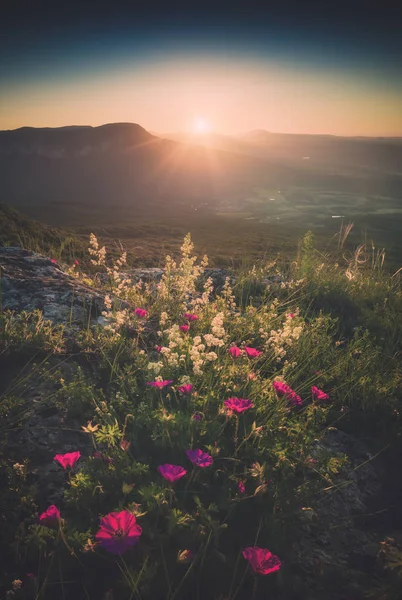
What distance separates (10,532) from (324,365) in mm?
2924

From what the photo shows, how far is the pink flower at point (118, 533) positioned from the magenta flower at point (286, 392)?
1.23 meters

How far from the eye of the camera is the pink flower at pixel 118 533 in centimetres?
156

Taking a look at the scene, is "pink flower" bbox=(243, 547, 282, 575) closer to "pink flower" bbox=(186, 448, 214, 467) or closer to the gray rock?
"pink flower" bbox=(186, 448, 214, 467)

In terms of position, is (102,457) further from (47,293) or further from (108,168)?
(108,168)

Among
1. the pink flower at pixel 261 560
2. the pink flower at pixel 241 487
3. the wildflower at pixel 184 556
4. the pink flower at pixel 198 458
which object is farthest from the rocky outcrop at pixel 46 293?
the pink flower at pixel 261 560

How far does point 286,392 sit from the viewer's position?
2.51m

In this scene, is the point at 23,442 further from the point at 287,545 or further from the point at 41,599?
the point at 287,545

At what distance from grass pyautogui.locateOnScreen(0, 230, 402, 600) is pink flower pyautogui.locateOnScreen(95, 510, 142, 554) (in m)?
0.14

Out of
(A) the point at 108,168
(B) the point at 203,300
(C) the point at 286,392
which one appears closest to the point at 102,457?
(C) the point at 286,392

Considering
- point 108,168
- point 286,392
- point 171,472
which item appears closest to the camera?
point 171,472

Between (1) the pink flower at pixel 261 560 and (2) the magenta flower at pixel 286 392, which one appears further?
(2) the magenta flower at pixel 286 392

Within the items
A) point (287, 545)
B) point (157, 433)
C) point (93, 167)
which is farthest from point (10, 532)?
point (93, 167)

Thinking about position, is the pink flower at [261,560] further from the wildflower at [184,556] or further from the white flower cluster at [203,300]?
the white flower cluster at [203,300]

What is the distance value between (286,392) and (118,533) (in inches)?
53.4
